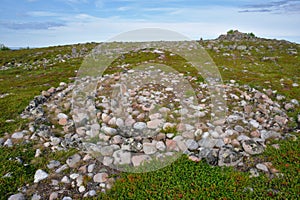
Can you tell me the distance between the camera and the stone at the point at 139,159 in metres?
6.69

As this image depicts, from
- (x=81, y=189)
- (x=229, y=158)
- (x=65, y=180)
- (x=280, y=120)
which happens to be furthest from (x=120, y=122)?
(x=280, y=120)

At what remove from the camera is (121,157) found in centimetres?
685

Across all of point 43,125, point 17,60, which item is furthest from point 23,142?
point 17,60

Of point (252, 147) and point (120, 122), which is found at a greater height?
point (120, 122)

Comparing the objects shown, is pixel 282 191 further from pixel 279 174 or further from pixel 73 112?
pixel 73 112

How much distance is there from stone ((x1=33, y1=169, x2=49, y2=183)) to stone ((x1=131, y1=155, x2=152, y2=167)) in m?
2.22

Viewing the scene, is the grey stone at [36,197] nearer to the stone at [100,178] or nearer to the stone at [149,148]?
the stone at [100,178]

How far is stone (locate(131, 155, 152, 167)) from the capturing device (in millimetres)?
6688

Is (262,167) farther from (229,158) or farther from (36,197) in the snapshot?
(36,197)

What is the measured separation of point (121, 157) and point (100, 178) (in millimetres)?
876

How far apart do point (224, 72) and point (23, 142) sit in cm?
1164

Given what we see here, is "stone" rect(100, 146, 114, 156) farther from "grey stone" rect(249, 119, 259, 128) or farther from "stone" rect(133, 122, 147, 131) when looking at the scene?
"grey stone" rect(249, 119, 259, 128)

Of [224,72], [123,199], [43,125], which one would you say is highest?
[224,72]

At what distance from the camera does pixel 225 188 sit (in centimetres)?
580
